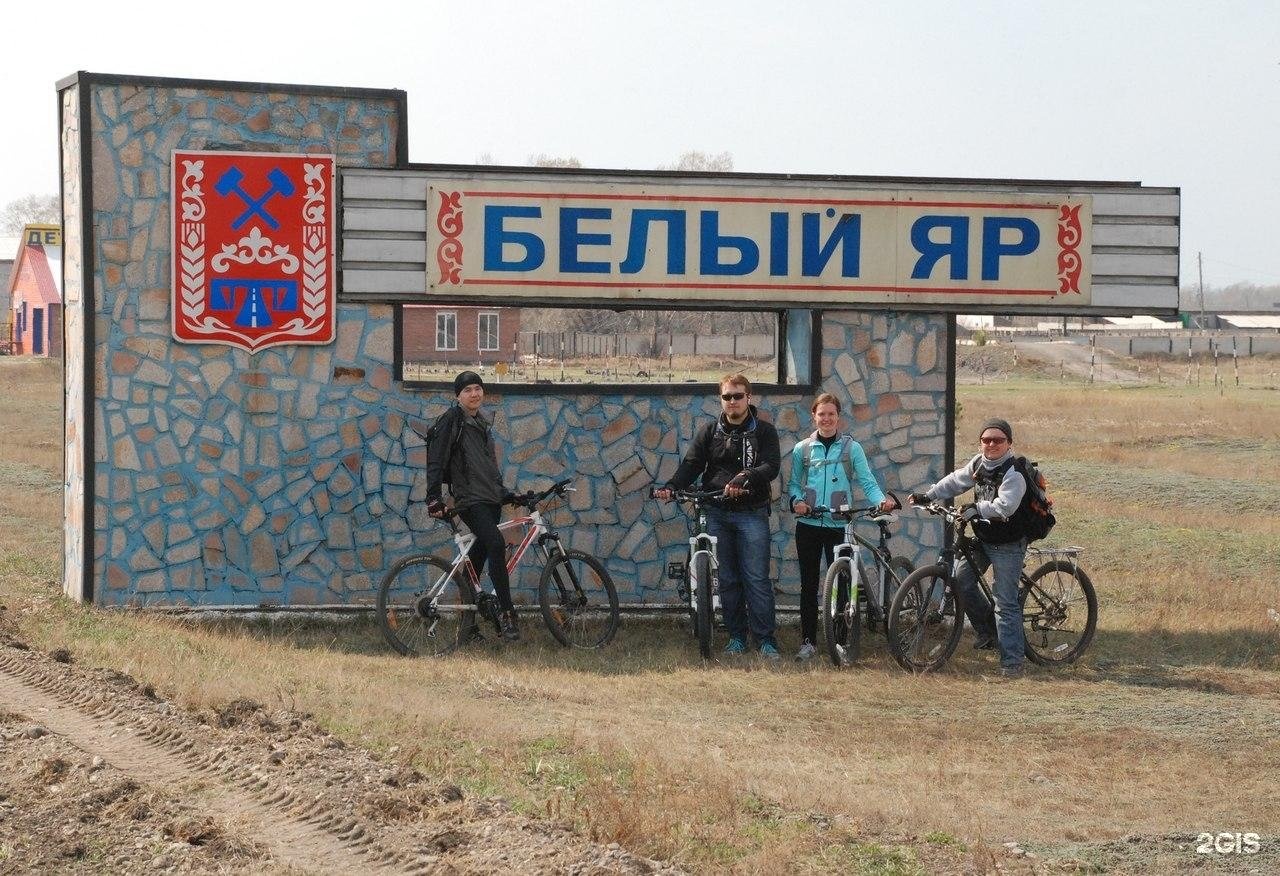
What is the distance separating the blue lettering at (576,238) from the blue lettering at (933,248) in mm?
2508

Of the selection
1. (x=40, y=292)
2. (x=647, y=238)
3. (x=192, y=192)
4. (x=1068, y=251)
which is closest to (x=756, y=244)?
(x=647, y=238)

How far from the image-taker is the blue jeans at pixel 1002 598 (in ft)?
36.6

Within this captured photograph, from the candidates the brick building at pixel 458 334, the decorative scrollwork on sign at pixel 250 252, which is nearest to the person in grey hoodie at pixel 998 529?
the brick building at pixel 458 334

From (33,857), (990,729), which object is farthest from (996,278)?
(33,857)

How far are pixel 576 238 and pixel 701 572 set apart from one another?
116 inches

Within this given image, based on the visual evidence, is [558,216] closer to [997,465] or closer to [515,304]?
[515,304]

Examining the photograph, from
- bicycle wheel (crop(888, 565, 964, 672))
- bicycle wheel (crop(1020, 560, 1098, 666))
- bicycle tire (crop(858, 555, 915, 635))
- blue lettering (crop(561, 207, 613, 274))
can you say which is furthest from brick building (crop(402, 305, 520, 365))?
bicycle wheel (crop(1020, 560, 1098, 666))

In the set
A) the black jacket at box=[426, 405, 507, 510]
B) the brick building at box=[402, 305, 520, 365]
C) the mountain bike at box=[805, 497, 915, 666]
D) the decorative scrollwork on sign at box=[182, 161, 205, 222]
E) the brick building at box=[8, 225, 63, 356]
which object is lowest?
the mountain bike at box=[805, 497, 915, 666]

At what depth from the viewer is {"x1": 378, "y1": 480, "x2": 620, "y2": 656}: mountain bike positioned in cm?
1175

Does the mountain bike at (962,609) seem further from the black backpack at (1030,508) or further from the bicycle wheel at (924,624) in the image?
the black backpack at (1030,508)

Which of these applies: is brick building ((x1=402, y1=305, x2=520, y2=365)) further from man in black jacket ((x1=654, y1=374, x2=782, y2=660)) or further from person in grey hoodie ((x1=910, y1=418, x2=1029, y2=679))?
person in grey hoodie ((x1=910, y1=418, x2=1029, y2=679))

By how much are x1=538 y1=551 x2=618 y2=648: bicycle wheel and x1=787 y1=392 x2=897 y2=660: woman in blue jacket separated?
1452mm

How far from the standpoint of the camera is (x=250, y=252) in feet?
40.9

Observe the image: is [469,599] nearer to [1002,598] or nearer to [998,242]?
[1002,598]
